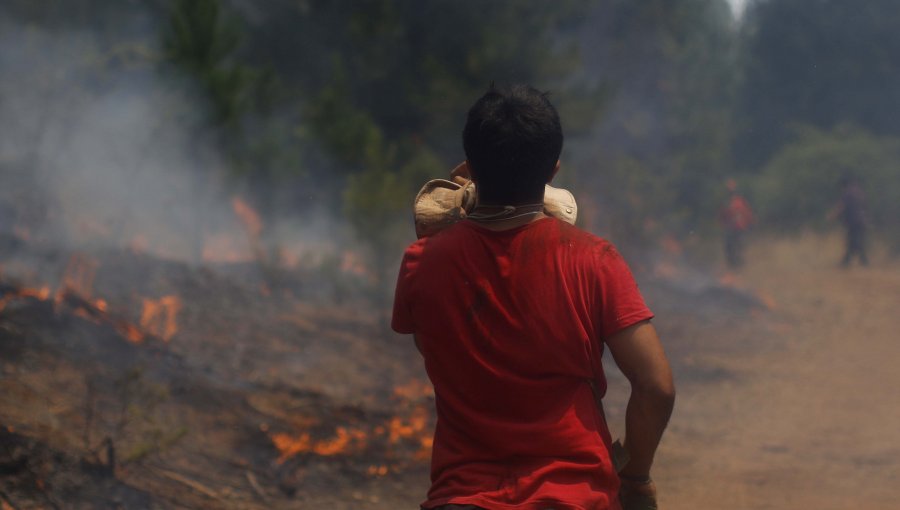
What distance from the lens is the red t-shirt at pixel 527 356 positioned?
1.84 meters

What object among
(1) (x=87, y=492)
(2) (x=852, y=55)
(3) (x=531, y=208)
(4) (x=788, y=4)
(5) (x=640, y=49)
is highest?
(4) (x=788, y=4)

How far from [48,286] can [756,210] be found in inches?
888

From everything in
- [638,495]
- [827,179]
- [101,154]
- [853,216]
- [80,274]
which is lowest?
[638,495]

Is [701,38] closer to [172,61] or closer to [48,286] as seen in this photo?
[172,61]

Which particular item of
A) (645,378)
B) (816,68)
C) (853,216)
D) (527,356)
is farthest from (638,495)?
(816,68)

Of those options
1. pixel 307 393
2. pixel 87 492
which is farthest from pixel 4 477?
pixel 307 393

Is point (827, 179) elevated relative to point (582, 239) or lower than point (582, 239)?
elevated

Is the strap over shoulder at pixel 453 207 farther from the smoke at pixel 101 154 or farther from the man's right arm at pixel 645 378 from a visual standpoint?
the smoke at pixel 101 154

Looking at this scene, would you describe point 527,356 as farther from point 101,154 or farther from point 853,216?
point 853,216

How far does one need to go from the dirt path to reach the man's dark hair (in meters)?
4.63

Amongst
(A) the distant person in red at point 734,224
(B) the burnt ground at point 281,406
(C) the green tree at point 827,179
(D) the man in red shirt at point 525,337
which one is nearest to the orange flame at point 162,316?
(B) the burnt ground at point 281,406

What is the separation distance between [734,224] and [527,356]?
18003 millimetres

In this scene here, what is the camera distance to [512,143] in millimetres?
1893

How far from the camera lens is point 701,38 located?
78.0 feet
